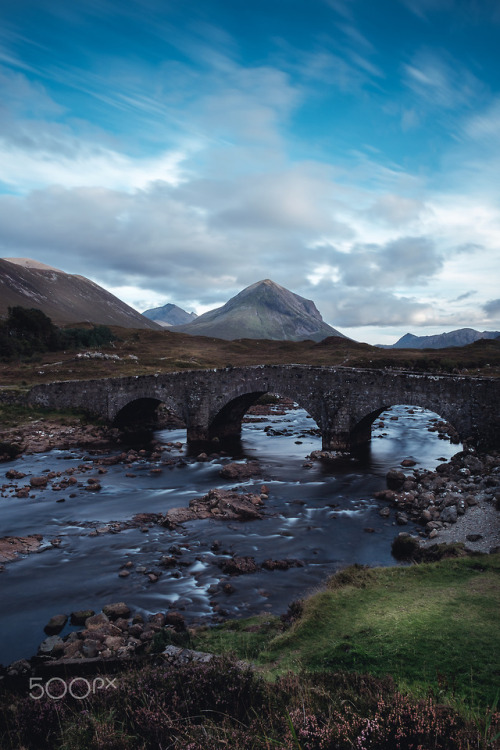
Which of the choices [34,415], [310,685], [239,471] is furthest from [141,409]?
[310,685]

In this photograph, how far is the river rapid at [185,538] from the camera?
37.2ft

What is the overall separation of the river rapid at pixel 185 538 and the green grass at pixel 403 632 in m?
1.87

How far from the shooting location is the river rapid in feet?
37.2

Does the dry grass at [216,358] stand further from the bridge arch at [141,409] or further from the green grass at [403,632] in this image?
the green grass at [403,632]

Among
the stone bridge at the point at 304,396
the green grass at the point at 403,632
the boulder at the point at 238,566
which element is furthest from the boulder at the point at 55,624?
the stone bridge at the point at 304,396

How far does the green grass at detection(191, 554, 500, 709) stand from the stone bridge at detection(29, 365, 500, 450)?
11.7 metres

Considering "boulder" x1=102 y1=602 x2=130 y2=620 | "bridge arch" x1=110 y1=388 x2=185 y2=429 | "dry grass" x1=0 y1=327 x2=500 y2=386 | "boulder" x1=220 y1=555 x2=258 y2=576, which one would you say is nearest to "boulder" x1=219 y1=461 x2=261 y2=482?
"bridge arch" x1=110 y1=388 x2=185 y2=429

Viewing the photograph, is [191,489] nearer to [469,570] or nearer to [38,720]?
[469,570]

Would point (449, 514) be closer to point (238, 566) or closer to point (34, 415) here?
point (238, 566)

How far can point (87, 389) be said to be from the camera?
3809cm

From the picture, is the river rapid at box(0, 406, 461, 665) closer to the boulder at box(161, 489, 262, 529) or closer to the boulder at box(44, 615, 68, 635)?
the boulder at box(44, 615, 68, 635)

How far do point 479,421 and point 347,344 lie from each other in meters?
62.6

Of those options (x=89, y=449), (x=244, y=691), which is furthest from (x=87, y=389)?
(x=244, y=691)

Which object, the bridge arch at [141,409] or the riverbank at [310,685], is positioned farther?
the bridge arch at [141,409]
